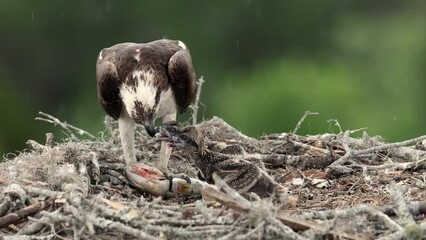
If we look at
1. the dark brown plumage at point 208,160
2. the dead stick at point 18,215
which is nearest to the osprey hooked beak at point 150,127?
the dark brown plumage at point 208,160

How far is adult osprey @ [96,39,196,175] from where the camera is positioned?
25.3ft

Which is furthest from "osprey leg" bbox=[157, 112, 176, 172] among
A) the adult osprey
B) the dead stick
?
the dead stick

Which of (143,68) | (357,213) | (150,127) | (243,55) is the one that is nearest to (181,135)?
(150,127)

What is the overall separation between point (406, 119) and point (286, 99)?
2371 millimetres

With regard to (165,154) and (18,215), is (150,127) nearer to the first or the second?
(165,154)

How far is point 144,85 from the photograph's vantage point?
7734mm

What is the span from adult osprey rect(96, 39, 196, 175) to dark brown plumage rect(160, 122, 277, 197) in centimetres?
A: 16

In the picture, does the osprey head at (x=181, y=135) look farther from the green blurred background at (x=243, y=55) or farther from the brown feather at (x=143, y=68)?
the green blurred background at (x=243, y=55)

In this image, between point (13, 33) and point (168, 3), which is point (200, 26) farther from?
point (13, 33)

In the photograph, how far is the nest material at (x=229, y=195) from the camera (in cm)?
630

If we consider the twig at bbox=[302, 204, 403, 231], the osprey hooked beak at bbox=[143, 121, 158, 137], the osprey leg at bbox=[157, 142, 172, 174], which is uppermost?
the osprey hooked beak at bbox=[143, 121, 158, 137]

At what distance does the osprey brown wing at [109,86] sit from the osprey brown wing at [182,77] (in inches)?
14.7

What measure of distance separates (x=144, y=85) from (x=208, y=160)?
0.64 m

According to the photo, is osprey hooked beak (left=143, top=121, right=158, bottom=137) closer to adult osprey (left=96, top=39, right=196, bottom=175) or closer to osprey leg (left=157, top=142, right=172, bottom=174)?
adult osprey (left=96, top=39, right=196, bottom=175)
